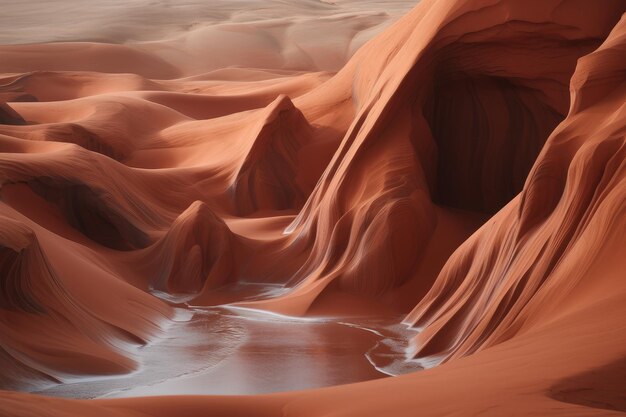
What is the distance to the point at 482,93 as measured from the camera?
718cm

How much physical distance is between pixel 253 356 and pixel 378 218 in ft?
5.85

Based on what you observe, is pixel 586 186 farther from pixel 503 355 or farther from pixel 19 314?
pixel 19 314

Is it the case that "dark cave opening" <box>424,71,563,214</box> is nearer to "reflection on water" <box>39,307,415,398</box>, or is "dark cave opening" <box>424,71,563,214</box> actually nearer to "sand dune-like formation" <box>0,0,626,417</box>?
"sand dune-like formation" <box>0,0,626,417</box>

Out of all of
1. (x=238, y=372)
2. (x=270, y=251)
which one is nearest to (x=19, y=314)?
(x=238, y=372)

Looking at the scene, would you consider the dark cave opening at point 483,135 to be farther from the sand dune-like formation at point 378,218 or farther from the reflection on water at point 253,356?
the reflection on water at point 253,356

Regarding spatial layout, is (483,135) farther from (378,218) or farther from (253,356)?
(253,356)

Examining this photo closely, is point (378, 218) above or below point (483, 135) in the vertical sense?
below

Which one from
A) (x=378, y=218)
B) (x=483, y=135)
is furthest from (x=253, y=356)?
(x=483, y=135)

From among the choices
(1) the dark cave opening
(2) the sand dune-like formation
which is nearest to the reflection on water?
(2) the sand dune-like formation

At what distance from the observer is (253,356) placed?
Answer: 537 cm

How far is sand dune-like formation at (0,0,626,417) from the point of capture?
116 inches

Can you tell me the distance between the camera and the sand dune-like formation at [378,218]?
2.94m

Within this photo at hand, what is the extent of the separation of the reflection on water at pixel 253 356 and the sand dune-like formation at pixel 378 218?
0.40ft

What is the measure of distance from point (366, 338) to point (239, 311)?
3.55 ft
